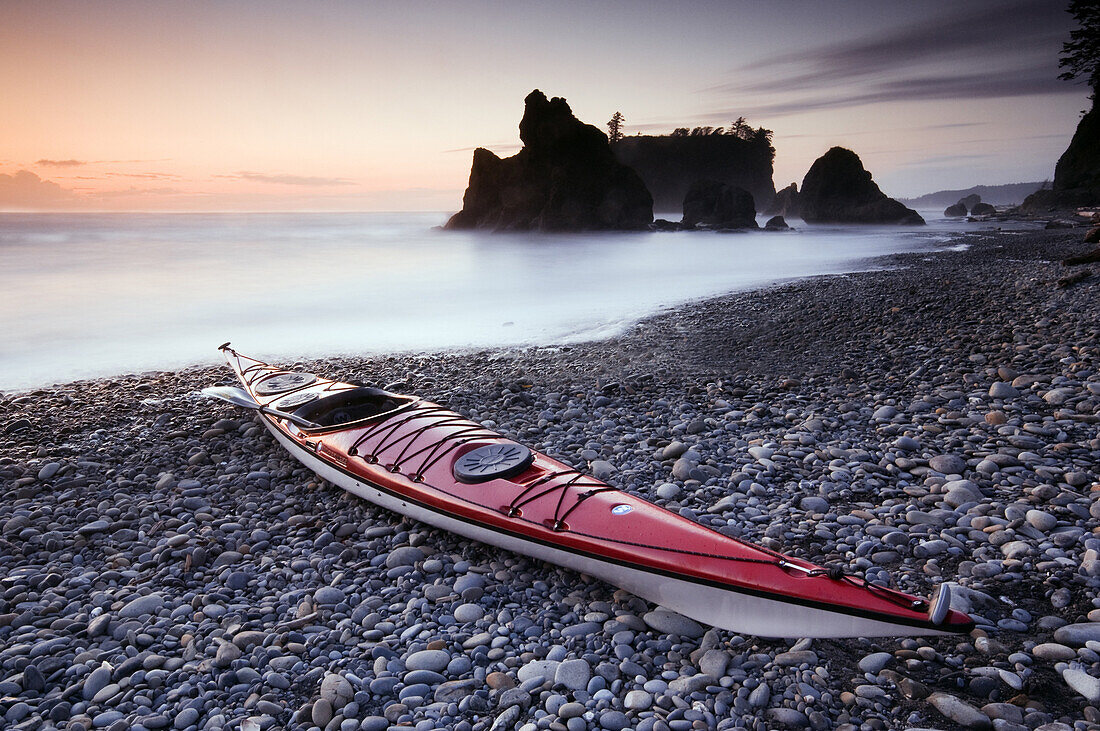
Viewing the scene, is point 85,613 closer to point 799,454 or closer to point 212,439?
point 212,439

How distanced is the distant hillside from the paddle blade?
82.5m

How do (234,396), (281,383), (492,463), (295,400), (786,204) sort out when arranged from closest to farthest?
(492,463), (295,400), (234,396), (281,383), (786,204)

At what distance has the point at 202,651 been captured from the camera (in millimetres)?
3123

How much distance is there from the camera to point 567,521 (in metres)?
3.51

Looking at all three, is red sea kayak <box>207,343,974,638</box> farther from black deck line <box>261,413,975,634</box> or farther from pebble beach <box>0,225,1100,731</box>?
pebble beach <box>0,225,1100,731</box>

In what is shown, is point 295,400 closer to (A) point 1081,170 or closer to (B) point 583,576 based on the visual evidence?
(B) point 583,576

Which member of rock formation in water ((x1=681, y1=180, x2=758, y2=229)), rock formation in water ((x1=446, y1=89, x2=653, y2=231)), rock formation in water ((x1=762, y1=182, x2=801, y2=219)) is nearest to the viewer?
rock formation in water ((x1=446, y1=89, x2=653, y2=231))

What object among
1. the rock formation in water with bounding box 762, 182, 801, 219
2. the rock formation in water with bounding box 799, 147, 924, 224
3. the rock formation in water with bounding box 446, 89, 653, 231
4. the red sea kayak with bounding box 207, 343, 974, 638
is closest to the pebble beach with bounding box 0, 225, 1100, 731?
the red sea kayak with bounding box 207, 343, 974, 638

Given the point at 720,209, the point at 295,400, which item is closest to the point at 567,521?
the point at 295,400

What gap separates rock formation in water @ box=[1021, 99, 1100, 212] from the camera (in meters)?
37.6

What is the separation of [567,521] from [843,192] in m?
69.7

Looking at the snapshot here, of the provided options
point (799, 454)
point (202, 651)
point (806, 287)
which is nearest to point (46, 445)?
point (202, 651)

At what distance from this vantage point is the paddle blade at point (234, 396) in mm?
5863

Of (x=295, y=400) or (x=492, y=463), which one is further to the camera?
(x=295, y=400)
